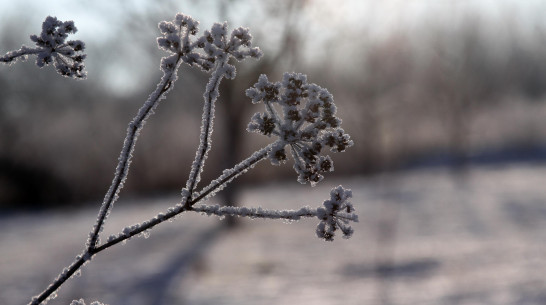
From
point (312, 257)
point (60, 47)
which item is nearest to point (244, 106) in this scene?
point (312, 257)

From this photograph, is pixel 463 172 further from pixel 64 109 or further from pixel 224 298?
pixel 64 109

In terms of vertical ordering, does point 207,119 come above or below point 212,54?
below

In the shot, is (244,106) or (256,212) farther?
(244,106)

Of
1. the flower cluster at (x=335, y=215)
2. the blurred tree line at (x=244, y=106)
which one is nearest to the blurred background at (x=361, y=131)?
the blurred tree line at (x=244, y=106)

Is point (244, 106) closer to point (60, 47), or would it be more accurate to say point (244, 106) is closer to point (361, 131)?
point (60, 47)

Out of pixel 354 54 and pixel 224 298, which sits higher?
pixel 354 54

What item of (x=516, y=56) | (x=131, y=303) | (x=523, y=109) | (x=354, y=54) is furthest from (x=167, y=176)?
(x=516, y=56)
